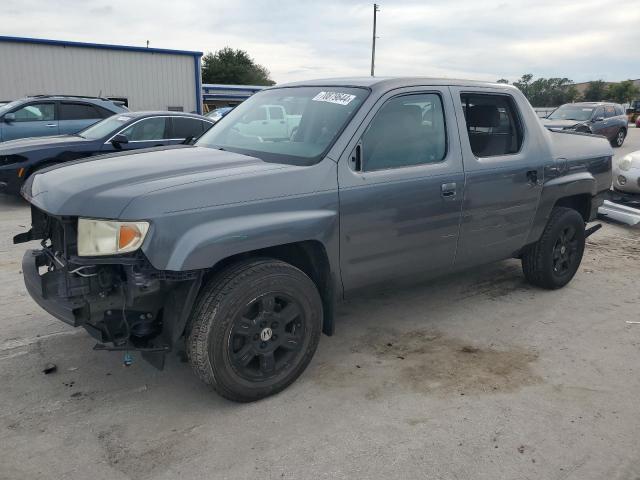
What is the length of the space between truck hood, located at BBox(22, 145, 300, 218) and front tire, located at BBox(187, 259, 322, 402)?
1.48ft

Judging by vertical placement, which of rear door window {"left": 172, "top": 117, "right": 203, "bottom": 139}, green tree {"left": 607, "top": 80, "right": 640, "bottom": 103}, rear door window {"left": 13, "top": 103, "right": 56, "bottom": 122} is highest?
green tree {"left": 607, "top": 80, "right": 640, "bottom": 103}

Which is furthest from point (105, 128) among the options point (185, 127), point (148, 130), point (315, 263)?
point (315, 263)

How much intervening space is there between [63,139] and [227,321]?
6913 millimetres

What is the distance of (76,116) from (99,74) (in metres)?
11.5

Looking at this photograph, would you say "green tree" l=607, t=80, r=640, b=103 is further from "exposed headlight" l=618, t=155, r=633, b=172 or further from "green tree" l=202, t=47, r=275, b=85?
"exposed headlight" l=618, t=155, r=633, b=172

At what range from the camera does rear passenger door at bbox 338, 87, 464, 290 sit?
10.9ft

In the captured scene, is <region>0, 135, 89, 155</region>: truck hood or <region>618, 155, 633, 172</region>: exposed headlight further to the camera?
→ <region>618, 155, 633, 172</region>: exposed headlight

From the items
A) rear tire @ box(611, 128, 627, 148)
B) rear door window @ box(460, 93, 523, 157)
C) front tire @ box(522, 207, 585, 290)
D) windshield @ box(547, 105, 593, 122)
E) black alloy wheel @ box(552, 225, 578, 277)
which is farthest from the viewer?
rear tire @ box(611, 128, 627, 148)

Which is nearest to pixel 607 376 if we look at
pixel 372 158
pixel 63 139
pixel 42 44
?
pixel 372 158

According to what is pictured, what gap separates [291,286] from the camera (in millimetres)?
3057

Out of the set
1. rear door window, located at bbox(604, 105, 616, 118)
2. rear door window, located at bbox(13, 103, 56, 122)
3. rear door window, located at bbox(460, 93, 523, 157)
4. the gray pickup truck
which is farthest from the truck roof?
rear door window, located at bbox(604, 105, 616, 118)

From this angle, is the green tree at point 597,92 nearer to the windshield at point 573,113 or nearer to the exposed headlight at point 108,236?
the windshield at point 573,113

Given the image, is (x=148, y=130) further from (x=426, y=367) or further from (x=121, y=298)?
(x=426, y=367)

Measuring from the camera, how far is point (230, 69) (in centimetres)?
6675
